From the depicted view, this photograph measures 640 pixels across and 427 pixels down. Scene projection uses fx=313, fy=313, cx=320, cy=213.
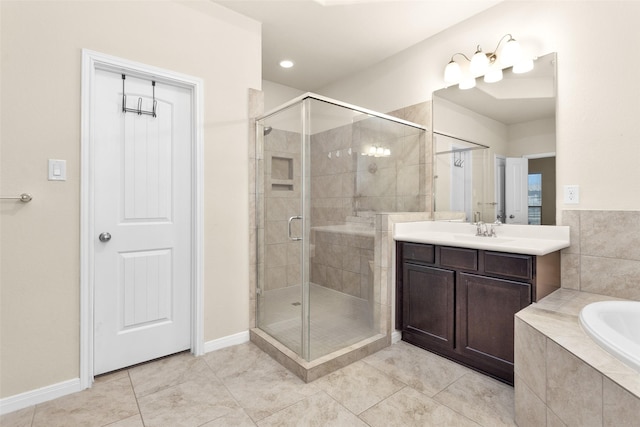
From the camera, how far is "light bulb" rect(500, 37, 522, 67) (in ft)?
7.20

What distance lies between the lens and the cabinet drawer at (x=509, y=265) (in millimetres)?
1813

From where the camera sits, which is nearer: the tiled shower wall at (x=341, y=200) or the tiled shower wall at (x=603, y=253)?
the tiled shower wall at (x=603, y=253)

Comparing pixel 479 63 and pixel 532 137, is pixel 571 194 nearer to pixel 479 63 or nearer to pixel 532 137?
pixel 532 137

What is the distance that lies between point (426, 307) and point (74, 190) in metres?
2.43

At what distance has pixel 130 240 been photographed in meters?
2.10

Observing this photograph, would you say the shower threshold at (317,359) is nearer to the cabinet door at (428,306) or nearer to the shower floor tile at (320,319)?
the shower floor tile at (320,319)

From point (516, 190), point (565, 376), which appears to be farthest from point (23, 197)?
point (516, 190)

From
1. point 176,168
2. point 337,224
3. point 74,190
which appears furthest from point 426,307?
point 74,190

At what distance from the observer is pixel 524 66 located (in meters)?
2.21

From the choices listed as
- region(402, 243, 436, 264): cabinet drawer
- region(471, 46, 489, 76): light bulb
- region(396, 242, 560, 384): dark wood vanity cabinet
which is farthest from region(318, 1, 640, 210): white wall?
region(402, 243, 436, 264): cabinet drawer

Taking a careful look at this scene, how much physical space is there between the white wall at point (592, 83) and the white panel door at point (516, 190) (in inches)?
8.3

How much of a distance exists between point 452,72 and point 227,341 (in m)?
2.83

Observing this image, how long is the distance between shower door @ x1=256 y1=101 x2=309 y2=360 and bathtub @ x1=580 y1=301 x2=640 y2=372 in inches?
58.8

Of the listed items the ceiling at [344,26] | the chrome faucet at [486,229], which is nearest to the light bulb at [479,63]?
the ceiling at [344,26]
